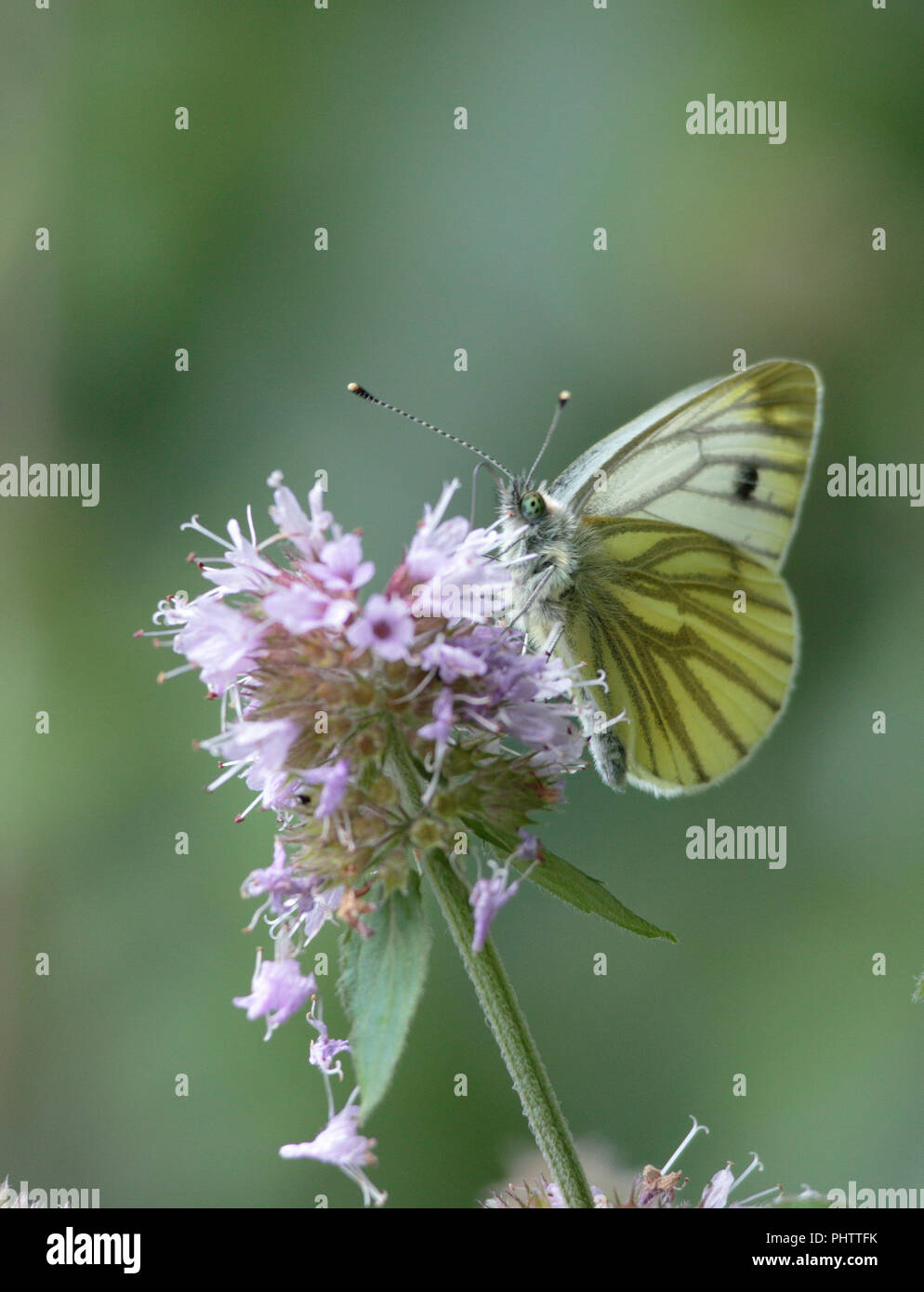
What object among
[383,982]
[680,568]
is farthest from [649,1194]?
[680,568]

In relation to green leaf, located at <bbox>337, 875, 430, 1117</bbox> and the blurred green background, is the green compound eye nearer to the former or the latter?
green leaf, located at <bbox>337, 875, 430, 1117</bbox>

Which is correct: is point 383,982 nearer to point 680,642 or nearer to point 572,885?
point 572,885

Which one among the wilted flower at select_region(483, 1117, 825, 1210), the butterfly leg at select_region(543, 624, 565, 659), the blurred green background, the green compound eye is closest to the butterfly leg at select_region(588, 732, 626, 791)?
the butterfly leg at select_region(543, 624, 565, 659)

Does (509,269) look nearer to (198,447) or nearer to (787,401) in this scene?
(198,447)

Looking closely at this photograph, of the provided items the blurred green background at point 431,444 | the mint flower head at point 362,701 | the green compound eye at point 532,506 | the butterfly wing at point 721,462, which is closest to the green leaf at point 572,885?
the mint flower head at point 362,701

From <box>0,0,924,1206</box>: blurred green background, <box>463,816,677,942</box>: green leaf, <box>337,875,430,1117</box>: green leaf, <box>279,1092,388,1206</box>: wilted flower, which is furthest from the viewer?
<box>0,0,924,1206</box>: blurred green background

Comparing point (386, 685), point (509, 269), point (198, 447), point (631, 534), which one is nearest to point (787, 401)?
point (631, 534)

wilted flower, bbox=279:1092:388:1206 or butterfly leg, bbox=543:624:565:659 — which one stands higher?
butterfly leg, bbox=543:624:565:659
